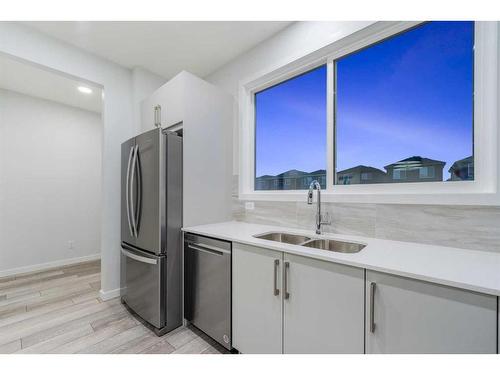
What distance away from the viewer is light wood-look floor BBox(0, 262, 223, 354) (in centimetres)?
161

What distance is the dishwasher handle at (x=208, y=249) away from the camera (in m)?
1.59

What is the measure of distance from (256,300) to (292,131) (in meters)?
1.58

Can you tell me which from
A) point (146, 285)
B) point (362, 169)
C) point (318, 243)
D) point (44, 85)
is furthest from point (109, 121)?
point (362, 169)

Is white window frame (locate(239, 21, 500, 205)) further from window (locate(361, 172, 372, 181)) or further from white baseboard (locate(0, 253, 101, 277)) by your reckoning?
white baseboard (locate(0, 253, 101, 277))

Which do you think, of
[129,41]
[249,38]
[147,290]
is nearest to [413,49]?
[249,38]

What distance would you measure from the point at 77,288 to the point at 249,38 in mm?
3435

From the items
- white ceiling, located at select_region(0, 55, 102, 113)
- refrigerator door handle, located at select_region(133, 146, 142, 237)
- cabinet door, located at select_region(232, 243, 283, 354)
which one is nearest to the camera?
cabinet door, located at select_region(232, 243, 283, 354)

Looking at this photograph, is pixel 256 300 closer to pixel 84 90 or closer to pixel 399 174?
pixel 399 174

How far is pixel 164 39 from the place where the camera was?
2.14 metres

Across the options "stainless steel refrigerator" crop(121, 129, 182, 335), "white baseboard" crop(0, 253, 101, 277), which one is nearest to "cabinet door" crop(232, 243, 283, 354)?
"stainless steel refrigerator" crop(121, 129, 182, 335)

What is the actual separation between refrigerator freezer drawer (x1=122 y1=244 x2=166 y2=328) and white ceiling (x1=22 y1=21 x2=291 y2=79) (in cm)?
204

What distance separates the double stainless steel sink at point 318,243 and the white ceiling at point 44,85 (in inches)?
101

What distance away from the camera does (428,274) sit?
87cm
